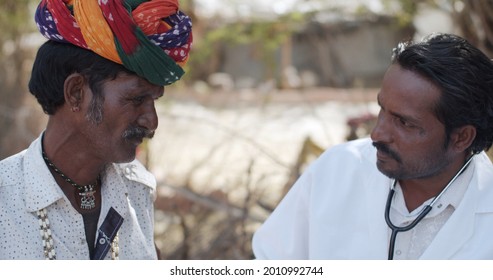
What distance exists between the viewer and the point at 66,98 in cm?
263

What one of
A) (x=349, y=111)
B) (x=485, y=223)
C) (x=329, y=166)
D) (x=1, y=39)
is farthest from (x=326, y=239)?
(x=349, y=111)

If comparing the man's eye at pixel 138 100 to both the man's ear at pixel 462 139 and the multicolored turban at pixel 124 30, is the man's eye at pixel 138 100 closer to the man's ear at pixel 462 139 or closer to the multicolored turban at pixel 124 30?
the multicolored turban at pixel 124 30

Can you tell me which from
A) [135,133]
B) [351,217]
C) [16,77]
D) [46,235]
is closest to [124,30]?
[135,133]

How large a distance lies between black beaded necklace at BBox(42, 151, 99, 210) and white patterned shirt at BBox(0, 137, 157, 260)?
0.04m

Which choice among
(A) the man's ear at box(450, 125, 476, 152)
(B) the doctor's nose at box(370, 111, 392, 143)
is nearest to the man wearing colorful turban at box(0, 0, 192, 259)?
(B) the doctor's nose at box(370, 111, 392, 143)

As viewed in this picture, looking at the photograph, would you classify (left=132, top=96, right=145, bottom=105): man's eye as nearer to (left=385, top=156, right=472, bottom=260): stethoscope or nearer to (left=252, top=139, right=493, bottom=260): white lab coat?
(left=252, top=139, right=493, bottom=260): white lab coat

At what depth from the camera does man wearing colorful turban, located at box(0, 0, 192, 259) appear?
102 inches

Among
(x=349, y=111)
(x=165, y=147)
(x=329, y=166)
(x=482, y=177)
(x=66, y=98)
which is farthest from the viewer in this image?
(x=349, y=111)

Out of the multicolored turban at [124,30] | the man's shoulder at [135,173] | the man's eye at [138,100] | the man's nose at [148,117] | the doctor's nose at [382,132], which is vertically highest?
the multicolored turban at [124,30]

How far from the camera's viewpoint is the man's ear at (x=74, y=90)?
8.57 ft

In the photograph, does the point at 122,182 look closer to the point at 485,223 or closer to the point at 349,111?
the point at 485,223

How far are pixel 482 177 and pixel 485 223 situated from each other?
21 cm

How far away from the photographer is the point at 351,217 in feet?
10.6

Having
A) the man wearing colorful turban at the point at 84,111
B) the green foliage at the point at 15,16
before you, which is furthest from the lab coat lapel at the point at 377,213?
the green foliage at the point at 15,16
